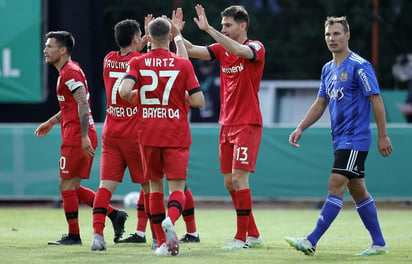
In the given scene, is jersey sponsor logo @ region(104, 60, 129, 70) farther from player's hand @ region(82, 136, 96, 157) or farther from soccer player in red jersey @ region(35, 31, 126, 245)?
player's hand @ region(82, 136, 96, 157)

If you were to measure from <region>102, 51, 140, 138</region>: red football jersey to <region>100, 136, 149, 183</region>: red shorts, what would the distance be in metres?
0.09

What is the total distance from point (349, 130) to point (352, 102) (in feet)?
0.90

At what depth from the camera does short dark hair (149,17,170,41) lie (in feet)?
28.6

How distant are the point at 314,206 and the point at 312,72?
16.0 feet

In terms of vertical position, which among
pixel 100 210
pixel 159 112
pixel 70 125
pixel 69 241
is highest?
pixel 159 112

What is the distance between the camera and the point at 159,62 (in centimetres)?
880

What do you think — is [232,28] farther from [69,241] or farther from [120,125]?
[69,241]

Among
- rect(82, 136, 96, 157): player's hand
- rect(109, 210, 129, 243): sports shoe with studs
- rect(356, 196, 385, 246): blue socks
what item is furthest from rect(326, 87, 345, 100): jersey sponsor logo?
rect(109, 210, 129, 243): sports shoe with studs

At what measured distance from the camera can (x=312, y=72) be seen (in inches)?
829

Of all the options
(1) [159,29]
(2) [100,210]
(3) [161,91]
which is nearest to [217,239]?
(2) [100,210]

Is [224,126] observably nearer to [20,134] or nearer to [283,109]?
[20,134]

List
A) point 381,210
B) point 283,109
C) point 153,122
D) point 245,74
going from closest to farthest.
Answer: point 153,122
point 245,74
point 381,210
point 283,109

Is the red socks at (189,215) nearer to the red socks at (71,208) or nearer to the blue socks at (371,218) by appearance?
the red socks at (71,208)

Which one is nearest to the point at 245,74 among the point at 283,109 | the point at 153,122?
the point at 153,122
